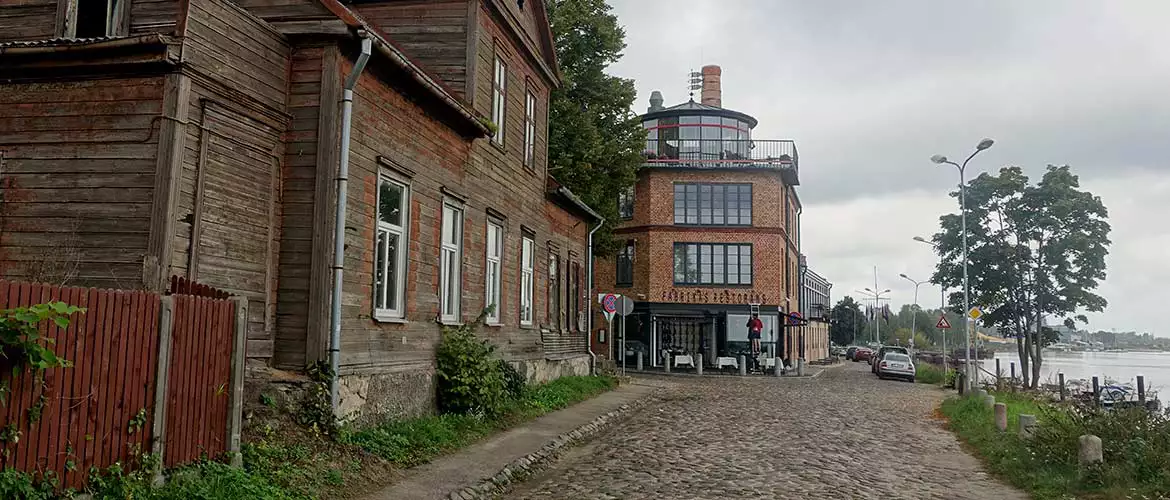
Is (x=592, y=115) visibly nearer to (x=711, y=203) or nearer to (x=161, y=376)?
(x=711, y=203)

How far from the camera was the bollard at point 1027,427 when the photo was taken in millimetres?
12047

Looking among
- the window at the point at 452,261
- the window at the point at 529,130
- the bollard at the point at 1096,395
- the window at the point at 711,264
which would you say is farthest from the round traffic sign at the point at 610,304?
the window at the point at 711,264

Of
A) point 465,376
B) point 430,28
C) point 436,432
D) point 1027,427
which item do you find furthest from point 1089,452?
point 430,28

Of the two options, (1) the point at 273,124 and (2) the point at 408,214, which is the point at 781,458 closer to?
(2) the point at 408,214

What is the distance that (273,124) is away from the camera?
10031mm

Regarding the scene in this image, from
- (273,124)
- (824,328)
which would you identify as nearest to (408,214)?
(273,124)

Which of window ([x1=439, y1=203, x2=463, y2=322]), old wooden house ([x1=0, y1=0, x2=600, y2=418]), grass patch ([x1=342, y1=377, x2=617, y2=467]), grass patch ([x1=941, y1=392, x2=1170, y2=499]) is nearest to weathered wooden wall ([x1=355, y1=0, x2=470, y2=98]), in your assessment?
old wooden house ([x1=0, y1=0, x2=600, y2=418])

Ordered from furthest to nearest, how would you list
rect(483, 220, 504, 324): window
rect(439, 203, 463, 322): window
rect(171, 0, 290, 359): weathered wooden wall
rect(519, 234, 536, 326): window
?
rect(519, 234, 536, 326): window < rect(483, 220, 504, 324): window < rect(439, 203, 463, 322): window < rect(171, 0, 290, 359): weathered wooden wall

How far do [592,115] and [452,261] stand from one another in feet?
51.3

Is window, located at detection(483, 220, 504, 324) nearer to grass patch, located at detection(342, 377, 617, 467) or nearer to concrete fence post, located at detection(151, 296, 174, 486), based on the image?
grass patch, located at detection(342, 377, 617, 467)

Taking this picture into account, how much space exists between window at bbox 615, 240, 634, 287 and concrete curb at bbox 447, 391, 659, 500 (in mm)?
24986

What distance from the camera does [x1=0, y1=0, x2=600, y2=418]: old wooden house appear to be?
8594 millimetres

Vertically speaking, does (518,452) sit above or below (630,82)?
below

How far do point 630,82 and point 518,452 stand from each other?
69.8ft
